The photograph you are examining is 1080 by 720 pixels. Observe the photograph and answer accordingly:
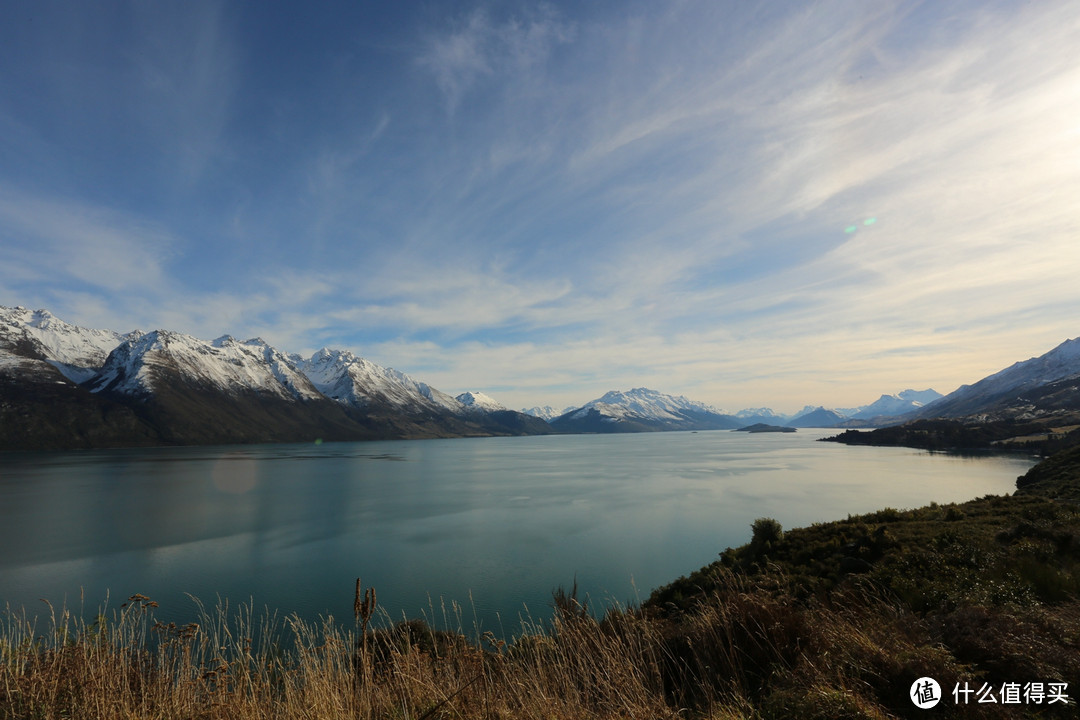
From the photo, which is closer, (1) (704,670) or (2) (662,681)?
(2) (662,681)

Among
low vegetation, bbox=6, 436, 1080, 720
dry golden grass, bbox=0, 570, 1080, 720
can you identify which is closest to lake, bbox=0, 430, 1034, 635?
low vegetation, bbox=6, 436, 1080, 720

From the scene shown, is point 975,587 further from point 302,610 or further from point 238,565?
point 238,565

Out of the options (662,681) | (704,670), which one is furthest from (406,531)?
(662,681)

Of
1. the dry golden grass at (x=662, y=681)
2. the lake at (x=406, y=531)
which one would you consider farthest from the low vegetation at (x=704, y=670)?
the lake at (x=406, y=531)

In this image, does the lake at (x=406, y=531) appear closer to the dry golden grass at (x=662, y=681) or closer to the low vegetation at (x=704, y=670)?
the low vegetation at (x=704, y=670)

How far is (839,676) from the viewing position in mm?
4367

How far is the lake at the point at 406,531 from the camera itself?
69.8ft

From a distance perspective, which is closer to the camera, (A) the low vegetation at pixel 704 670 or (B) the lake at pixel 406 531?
(A) the low vegetation at pixel 704 670

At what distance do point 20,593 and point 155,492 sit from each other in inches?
1544

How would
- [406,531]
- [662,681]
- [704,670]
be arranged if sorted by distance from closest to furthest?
[662,681], [704,670], [406,531]

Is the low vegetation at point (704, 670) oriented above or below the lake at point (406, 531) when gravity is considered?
above

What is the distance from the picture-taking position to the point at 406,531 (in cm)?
3444

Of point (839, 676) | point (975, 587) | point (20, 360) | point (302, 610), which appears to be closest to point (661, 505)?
point (302, 610)

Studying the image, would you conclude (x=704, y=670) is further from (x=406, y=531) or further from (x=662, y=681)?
(x=406, y=531)
